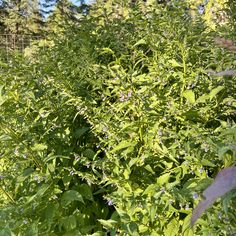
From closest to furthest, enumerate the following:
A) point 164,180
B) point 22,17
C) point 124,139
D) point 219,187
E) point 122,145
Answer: point 219,187 → point 164,180 → point 122,145 → point 124,139 → point 22,17

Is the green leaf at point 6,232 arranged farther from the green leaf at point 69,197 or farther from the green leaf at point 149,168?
the green leaf at point 149,168

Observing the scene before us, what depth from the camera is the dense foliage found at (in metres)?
1.92

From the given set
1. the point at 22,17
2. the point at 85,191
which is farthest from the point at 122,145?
the point at 22,17

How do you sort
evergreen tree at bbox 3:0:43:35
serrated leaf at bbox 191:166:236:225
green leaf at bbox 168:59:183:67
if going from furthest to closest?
evergreen tree at bbox 3:0:43:35 → green leaf at bbox 168:59:183:67 → serrated leaf at bbox 191:166:236:225

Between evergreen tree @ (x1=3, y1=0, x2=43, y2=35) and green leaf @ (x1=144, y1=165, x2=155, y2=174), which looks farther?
evergreen tree @ (x1=3, y1=0, x2=43, y2=35)

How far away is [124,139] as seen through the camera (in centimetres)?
215

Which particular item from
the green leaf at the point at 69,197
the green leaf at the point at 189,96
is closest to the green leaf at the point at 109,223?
the green leaf at the point at 69,197

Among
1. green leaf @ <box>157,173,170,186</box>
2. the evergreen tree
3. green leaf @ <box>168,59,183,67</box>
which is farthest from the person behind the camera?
the evergreen tree

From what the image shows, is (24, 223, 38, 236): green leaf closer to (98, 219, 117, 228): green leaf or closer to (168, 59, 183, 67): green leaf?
(98, 219, 117, 228): green leaf

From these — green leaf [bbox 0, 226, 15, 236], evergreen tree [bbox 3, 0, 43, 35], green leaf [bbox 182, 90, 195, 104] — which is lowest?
green leaf [bbox 0, 226, 15, 236]

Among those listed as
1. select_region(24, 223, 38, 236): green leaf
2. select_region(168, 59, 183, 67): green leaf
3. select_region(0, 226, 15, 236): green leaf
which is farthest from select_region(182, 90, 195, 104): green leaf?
select_region(0, 226, 15, 236): green leaf

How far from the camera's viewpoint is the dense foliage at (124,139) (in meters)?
1.92

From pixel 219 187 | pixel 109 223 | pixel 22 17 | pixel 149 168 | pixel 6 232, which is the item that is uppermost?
pixel 22 17

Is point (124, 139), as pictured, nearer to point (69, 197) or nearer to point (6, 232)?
point (69, 197)
